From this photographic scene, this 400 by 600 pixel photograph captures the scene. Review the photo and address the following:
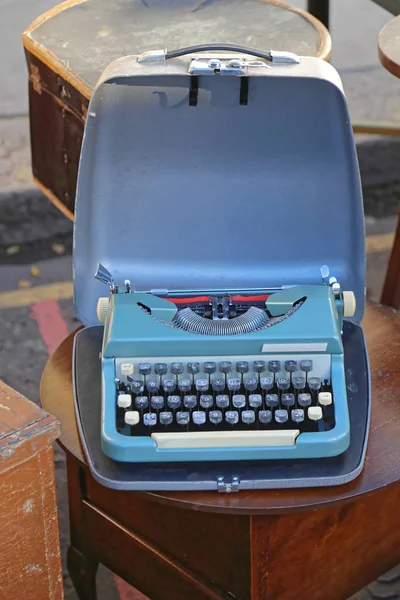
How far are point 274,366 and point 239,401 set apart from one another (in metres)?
0.10

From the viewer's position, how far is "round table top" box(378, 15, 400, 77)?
9.62ft

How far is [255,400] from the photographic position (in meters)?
1.89

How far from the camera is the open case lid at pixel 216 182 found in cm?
201

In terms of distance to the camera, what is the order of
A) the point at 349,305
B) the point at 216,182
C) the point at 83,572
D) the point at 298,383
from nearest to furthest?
the point at 298,383
the point at 349,305
the point at 216,182
the point at 83,572

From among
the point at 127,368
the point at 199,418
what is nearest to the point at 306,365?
the point at 199,418

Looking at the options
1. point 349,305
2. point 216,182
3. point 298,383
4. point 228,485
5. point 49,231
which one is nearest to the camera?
point 228,485

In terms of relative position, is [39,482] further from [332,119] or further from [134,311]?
[332,119]

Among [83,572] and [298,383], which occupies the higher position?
→ [298,383]

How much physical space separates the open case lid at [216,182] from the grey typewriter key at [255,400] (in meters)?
0.41

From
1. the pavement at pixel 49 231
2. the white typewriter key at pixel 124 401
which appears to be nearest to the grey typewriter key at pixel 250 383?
the white typewriter key at pixel 124 401

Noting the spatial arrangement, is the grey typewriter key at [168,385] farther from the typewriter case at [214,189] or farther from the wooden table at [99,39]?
the wooden table at [99,39]

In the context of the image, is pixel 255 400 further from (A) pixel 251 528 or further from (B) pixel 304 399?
(A) pixel 251 528

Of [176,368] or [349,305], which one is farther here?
[349,305]

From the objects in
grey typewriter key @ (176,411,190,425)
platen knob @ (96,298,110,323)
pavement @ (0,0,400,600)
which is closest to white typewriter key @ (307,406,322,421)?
grey typewriter key @ (176,411,190,425)
